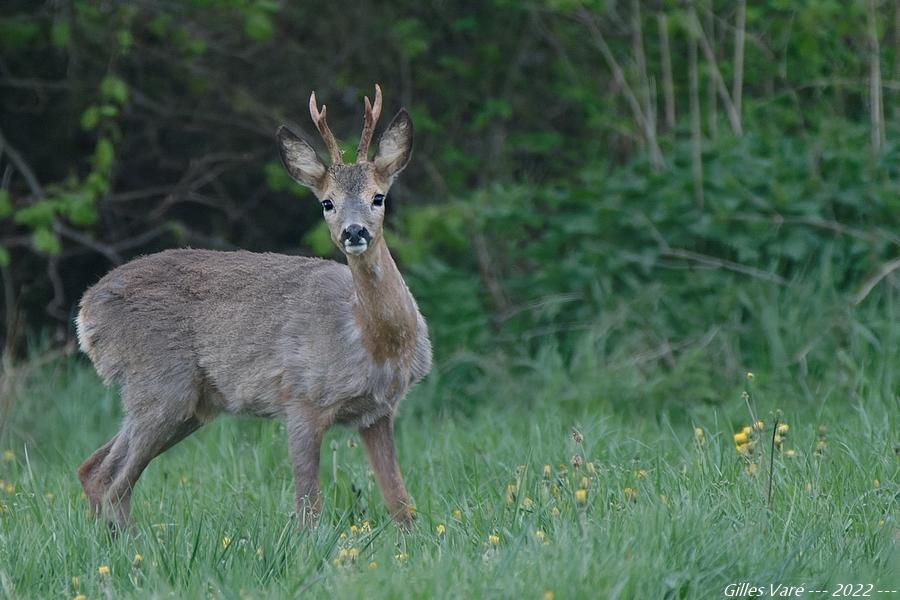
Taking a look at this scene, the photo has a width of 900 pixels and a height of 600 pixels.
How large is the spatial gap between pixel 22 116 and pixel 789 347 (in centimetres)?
546

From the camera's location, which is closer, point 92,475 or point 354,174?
point 354,174

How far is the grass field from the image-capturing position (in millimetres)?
3643

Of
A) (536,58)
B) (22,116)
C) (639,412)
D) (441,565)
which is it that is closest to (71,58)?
(22,116)

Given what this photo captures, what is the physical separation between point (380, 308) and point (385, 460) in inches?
23.2

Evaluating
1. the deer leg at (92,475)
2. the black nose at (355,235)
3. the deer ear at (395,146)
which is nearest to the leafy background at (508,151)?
the deer leg at (92,475)

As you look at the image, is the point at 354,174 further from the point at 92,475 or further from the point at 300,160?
the point at 92,475

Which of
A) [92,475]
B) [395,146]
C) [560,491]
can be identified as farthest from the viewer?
[92,475]

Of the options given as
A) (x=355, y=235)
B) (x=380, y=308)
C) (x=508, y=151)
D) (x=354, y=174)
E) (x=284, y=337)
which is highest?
(x=354, y=174)

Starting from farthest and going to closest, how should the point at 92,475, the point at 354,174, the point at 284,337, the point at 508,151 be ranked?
the point at 508,151 < the point at 92,475 < the point at 284,337 < the point at 354,174

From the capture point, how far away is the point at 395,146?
5.34 m

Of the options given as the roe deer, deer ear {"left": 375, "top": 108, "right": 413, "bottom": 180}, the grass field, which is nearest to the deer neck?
the roe deer

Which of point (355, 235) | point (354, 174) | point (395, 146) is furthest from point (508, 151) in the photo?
point (355, 235)

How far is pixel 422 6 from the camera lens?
9.71 metres

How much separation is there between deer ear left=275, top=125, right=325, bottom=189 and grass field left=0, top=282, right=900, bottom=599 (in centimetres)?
110
